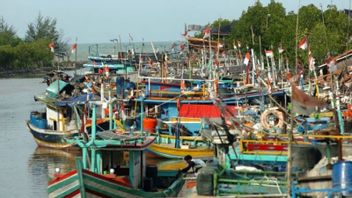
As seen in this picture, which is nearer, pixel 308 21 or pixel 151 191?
pixel 151 191

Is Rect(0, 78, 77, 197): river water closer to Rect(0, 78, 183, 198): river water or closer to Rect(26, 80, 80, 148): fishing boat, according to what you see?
Rect(0, 78, 183, 198): river water

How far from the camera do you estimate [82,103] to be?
3356 cm

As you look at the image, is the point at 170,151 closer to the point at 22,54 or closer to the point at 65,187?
the point at 65,187

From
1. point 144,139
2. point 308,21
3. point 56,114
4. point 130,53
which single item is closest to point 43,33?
point 130,53

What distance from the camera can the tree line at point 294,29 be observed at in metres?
40.9

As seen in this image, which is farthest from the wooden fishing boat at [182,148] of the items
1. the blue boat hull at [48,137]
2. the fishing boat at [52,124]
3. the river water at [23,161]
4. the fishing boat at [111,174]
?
the fishing boat at [111,174]

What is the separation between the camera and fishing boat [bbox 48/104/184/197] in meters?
17.2

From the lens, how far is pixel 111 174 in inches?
735

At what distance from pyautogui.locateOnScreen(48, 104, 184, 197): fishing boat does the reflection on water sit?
23.6ft

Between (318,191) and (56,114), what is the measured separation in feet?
76.4

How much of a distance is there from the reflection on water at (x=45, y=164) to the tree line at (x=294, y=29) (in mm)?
10466

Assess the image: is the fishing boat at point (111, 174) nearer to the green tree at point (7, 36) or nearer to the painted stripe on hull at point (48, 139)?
the painted stripe on hull at point (48, 139)

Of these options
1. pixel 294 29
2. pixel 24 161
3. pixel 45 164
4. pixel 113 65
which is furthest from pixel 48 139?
pixel 113 65

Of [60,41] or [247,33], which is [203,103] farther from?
[60,41]
